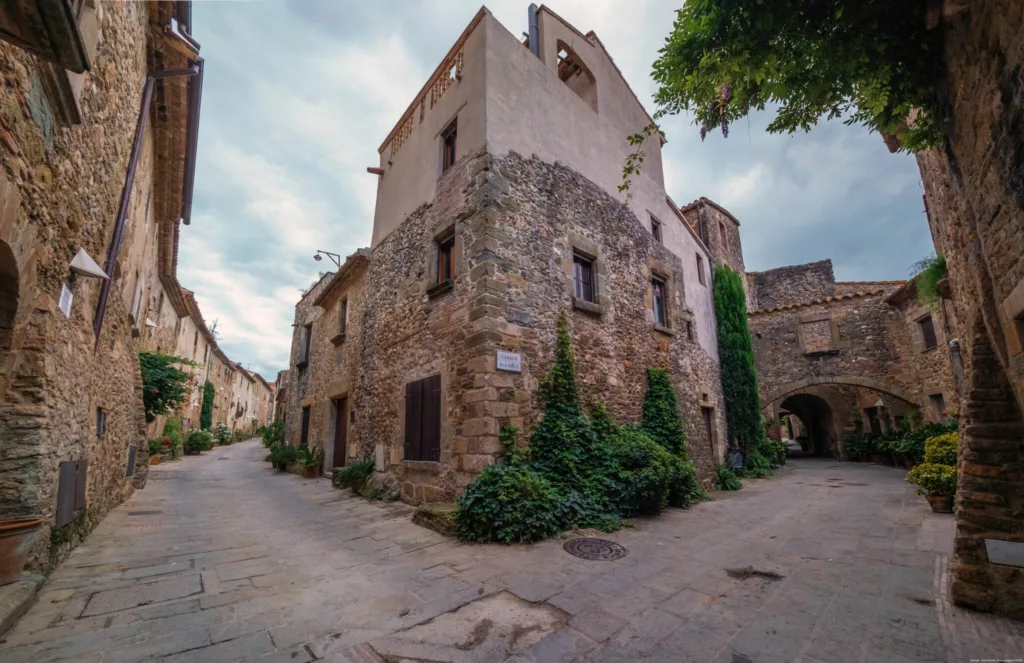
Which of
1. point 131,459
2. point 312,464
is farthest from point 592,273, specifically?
point 131,459

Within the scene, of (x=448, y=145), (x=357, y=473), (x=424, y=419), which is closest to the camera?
(x=424, y=419)

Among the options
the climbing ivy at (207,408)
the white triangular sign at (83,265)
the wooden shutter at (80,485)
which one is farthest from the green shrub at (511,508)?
the climbing ivy at (207,408)

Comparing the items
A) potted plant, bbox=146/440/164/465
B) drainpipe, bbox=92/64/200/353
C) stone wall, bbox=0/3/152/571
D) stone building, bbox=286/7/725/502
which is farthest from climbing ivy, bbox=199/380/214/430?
drainpipe, bbox=92/64/200/353

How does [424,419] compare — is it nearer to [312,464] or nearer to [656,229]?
[312,464]

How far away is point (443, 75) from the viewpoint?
906cm

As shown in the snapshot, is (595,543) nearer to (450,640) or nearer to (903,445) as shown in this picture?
(450,640)

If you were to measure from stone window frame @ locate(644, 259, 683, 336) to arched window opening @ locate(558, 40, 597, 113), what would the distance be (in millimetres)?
4042

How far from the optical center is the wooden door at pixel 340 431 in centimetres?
1080

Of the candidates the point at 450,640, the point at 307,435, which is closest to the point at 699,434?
the point at 450,640

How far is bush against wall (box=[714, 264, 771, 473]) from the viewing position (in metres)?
12.6

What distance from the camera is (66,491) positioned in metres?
3.97

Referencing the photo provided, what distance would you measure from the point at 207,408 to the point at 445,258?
77.5 ft

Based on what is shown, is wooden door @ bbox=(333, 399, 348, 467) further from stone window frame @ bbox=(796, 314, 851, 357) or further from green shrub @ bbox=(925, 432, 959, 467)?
stone window frame @ bbox=(796, 314, 851, 357)

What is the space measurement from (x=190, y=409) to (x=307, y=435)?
465 inches
